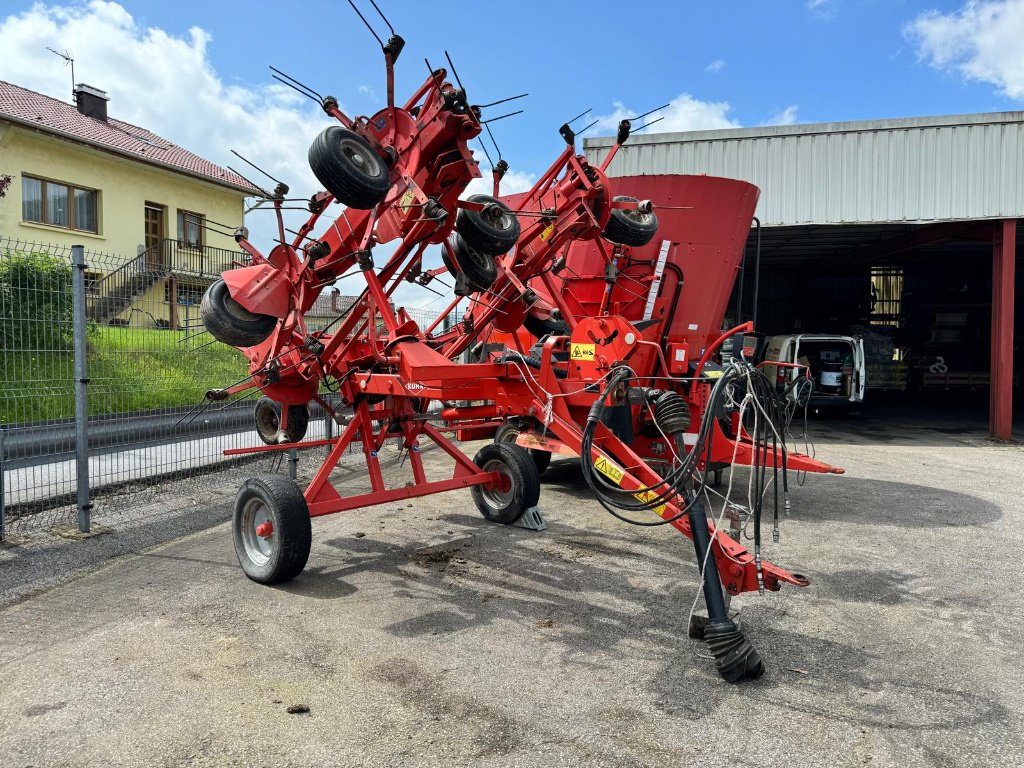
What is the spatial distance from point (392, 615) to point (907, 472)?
825cm

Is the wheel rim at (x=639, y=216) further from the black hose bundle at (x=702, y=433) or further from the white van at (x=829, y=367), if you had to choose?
the white van at (x=829, y=367)

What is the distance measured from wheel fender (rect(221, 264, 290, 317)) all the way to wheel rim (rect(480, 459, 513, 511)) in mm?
2325

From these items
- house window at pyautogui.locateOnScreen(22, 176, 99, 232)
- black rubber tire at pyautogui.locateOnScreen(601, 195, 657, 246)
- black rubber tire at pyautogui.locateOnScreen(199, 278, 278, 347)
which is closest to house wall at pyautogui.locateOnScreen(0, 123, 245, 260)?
house window at pyautogui.locateOnScreen(22, 176, 99, 232)

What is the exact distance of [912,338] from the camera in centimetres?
2469

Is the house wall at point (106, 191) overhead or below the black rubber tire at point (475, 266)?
overhead

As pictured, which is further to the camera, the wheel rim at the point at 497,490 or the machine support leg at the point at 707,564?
the wheel rim at the point at 497,490

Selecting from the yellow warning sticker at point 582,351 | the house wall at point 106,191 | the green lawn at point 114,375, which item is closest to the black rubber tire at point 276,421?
the green lawn at point 114,375

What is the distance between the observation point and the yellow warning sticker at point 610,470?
4500 mm

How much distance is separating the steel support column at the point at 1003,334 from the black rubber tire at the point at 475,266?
37.7 feet

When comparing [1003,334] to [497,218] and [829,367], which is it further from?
[497,218]

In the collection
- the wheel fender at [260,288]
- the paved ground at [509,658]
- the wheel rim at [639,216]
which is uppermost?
the wheel rim at [639,216]

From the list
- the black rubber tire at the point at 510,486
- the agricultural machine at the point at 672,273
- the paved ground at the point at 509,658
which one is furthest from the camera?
the agricultural machine at the point at 672,273

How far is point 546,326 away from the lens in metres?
6.68

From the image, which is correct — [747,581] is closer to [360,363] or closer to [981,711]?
[981,711]
